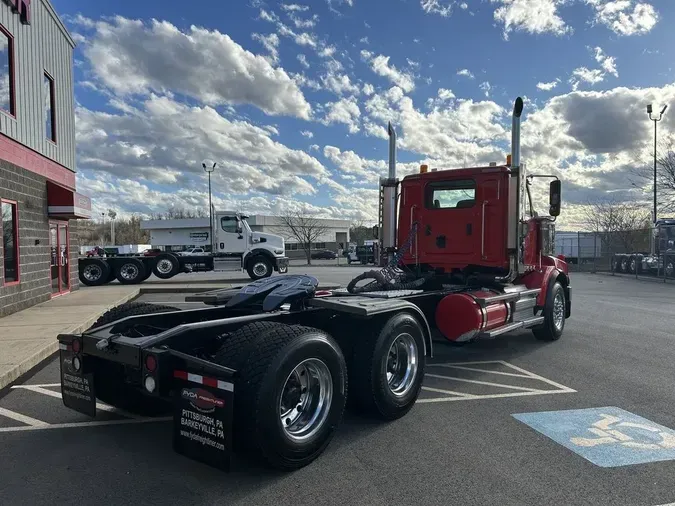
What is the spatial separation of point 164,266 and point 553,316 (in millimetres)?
16933

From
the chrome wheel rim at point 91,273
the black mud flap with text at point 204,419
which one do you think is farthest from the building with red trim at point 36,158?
the black mud flap with text at point 204,419

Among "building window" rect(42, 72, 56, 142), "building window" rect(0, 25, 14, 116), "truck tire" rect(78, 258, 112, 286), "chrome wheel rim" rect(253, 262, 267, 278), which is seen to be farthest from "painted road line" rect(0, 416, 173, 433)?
"chrome wheel rim" rect(253, 262, 267, 278)

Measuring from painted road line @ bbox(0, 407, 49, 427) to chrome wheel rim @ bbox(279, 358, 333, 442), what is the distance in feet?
8.14

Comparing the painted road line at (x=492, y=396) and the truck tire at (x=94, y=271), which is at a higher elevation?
the truck tire at (x=94, y=271)

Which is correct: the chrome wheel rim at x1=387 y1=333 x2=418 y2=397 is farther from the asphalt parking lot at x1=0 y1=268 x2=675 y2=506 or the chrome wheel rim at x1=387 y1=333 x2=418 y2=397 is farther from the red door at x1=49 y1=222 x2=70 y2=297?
the red door at x1=49 y1=222 x2=70 y2=297

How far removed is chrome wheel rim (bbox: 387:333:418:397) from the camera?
4746mm

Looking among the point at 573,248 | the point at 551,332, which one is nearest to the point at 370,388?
the point at 551,332

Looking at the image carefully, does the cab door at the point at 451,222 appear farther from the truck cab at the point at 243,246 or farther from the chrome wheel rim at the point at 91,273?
the chrome wheel rim at the point at 91,273

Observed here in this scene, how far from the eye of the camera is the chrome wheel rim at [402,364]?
15.6 feet

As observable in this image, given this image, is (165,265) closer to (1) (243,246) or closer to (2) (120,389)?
(1) (243,246)

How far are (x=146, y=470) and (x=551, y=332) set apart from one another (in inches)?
260

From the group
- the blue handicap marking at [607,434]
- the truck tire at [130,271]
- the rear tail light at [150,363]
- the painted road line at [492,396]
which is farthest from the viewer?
the truck tire at [130,271]

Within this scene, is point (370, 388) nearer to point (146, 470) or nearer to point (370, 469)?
point (370, 469)

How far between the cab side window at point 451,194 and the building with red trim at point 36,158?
8.47 m
